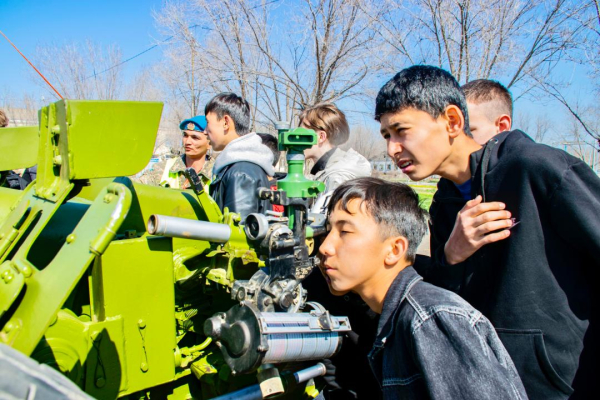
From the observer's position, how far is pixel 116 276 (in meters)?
1.77

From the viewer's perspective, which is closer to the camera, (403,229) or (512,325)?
(512,325)

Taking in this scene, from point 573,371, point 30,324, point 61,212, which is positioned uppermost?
point 61,212

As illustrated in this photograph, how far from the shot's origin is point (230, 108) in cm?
383

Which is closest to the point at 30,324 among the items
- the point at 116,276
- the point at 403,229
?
the point at 116,276

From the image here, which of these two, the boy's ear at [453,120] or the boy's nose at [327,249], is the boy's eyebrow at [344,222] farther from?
the boy's ear at [453,120]

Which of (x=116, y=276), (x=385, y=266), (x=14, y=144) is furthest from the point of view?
(x=14, y=144)

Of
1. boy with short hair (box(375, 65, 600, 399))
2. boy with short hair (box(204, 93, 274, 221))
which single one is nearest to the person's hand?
boy with short hair (box(375, 65, 600, 399))

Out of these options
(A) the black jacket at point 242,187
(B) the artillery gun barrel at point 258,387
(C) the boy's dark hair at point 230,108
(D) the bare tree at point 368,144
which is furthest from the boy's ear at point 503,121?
(D) the bare tree at point 368,144

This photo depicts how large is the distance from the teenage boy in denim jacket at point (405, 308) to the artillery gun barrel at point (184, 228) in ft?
1.51

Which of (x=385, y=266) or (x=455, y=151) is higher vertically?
(x=455, y=151)

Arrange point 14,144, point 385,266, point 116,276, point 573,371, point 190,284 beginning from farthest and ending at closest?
point 14,144 < point 190,284 < point 385,266 < point 116,276 < point 573,371

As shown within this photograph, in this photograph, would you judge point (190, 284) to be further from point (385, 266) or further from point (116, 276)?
point (385, 266)

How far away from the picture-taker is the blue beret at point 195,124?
15.1 ft

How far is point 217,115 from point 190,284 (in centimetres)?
197
